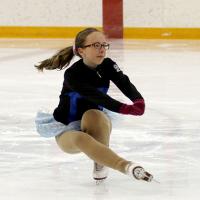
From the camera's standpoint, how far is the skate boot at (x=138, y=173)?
239 centimetres

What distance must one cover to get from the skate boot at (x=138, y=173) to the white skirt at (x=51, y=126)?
0.43 metres

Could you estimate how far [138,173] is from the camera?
2.40 metres

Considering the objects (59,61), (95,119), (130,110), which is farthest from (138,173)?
(59,61)

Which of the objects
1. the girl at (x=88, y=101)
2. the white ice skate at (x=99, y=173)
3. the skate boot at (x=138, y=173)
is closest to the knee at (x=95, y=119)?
the girl at (x=88, y=101)

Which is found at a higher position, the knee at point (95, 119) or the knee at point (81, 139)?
the knee at point (95, 119)

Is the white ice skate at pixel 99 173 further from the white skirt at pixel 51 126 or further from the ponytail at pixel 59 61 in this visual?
the ponytail at pixel 59 61

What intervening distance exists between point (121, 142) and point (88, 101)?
0.85 meters

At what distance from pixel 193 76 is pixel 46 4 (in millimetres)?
4166

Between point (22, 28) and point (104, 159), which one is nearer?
point (104, 159)

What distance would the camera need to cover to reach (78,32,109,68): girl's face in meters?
2.73

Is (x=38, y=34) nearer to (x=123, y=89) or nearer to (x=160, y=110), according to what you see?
(x=160, y=110)

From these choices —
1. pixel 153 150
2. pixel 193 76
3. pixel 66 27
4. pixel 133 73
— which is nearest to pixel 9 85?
pixel 133 73

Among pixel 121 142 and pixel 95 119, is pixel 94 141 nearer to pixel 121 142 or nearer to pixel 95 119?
pixel 95 119

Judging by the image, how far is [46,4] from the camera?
9.65 metres
